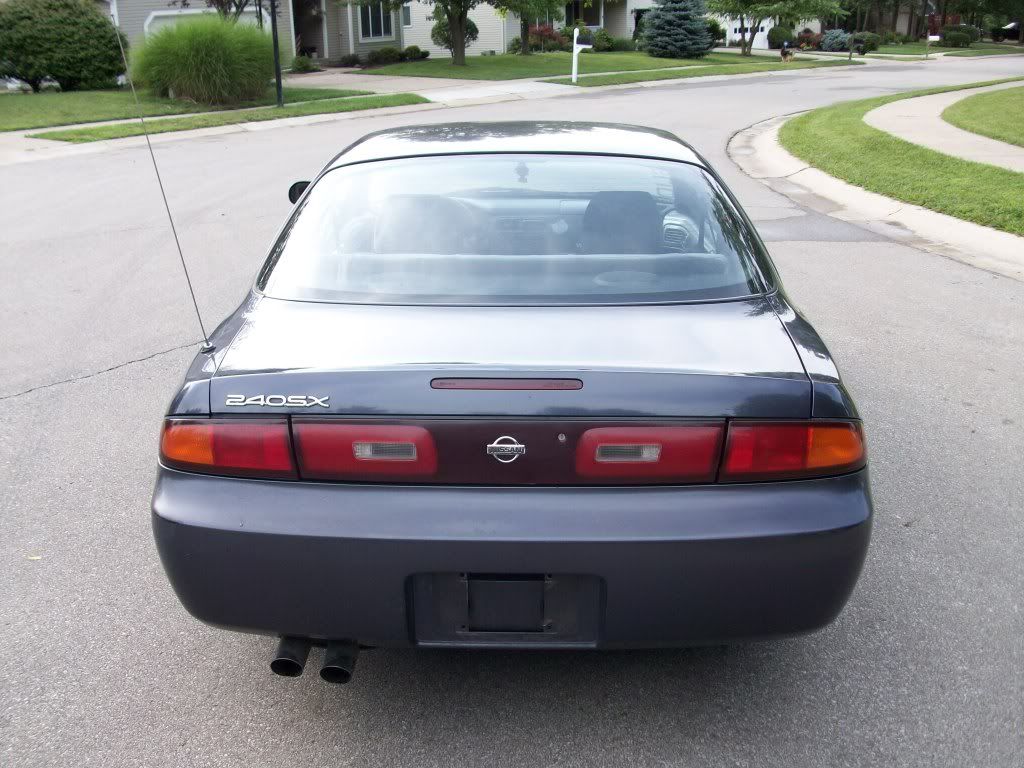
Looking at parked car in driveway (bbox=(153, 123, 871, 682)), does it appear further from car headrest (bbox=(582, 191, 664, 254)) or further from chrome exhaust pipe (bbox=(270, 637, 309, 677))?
car headrest (bbox=(582, 191, 664, 254))

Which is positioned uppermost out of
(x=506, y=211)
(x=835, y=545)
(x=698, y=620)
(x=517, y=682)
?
(x=506, y=211)

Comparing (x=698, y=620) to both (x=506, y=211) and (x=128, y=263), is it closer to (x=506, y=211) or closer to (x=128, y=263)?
(x=506, y=211)

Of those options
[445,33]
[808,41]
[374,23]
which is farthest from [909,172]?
[808,41]

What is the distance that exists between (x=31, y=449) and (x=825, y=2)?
146ft

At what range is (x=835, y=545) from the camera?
94.9 inches

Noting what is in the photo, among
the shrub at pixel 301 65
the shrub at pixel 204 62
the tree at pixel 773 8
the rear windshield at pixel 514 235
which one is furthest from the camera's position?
the tree at pixel 773 8

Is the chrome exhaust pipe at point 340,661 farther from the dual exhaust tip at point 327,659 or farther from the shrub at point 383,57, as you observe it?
the shrub at point 383,57

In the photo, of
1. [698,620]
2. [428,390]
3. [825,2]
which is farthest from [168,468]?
[825,2]

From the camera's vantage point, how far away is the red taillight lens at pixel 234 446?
242cm

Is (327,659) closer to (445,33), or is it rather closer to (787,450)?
(787,450)

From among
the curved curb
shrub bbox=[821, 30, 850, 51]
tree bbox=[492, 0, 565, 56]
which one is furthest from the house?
the curved curb

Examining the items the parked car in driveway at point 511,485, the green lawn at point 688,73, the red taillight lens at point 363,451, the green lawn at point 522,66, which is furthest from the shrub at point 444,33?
the red taillight lens at point 363,451

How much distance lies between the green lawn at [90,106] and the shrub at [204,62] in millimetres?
370

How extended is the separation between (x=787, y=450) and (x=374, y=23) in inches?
1609
